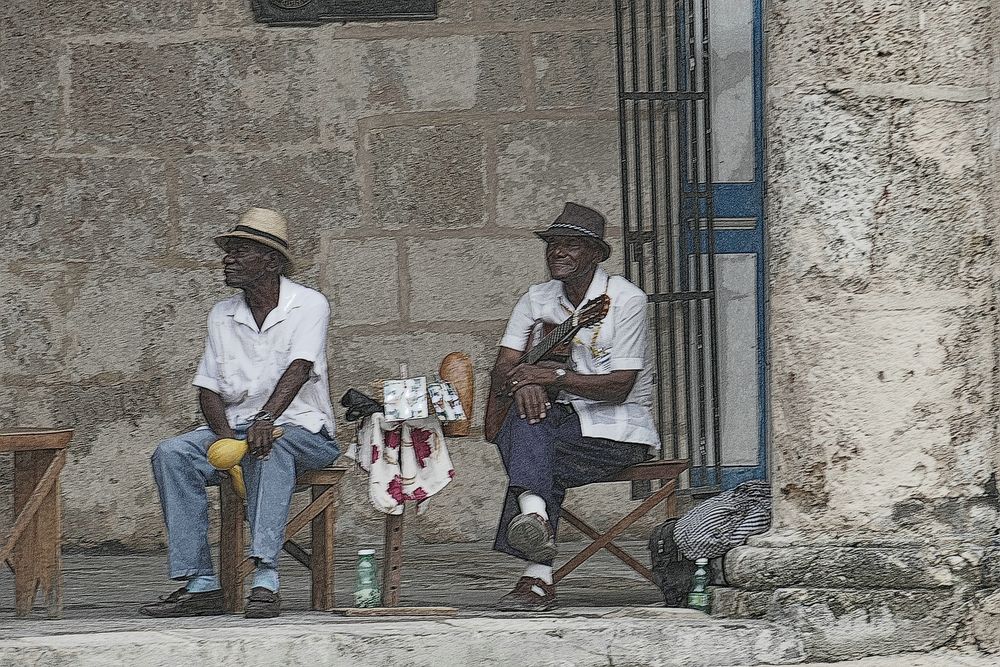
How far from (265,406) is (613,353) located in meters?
1.09

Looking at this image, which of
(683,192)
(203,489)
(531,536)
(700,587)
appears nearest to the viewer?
(700,587)

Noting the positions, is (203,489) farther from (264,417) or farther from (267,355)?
(267,355)

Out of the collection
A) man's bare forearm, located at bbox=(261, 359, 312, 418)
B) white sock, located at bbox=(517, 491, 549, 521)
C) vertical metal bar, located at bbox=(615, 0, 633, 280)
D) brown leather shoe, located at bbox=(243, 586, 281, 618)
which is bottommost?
brown leather shoe, located at bbox=(243, 586, 281, 618)

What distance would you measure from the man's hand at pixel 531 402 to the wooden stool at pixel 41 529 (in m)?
1.38

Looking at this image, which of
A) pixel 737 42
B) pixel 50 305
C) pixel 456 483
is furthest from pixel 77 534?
pixel 737 42

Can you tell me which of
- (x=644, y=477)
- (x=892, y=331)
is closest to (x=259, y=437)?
(x=644, y=477)

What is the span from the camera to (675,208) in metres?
6.61

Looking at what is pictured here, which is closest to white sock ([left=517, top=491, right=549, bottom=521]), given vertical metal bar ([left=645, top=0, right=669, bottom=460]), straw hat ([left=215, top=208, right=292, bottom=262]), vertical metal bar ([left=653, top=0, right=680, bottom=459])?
straw hat ([left=215, top=208, right=292, bottom=262])

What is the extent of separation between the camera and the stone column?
4.40m

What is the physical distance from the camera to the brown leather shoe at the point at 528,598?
16.1ft

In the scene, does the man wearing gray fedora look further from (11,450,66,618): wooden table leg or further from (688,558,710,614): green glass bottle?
(11,450,66,618): wooden table leg

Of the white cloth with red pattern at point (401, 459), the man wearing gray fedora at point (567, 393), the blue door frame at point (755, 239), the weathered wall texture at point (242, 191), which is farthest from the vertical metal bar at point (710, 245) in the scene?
the white cloth with red pattern at point (401, 459)

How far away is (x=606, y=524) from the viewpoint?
671 centimetres

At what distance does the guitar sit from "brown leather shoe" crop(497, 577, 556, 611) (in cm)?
53
